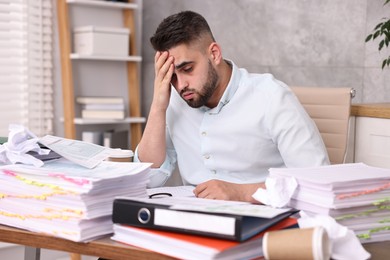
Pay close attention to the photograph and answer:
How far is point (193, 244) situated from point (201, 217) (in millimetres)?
47

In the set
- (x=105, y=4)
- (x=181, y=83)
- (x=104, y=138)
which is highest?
(x=105, y=4)

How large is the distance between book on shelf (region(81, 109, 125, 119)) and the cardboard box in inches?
15.1

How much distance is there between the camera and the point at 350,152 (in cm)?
265

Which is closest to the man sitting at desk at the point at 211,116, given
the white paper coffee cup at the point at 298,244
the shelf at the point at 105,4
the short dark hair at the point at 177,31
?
the short dark hair at the point at 177,31

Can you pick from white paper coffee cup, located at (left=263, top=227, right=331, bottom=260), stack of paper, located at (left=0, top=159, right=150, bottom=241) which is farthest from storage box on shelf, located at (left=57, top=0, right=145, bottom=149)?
white paper coffee cup, located at (left=263, top=227, right=331, bottom=260)

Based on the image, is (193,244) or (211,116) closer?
(193,244)

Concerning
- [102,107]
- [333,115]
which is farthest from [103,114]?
[333,115]

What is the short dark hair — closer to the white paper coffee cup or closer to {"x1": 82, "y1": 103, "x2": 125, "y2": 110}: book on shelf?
the white paper coffee cup

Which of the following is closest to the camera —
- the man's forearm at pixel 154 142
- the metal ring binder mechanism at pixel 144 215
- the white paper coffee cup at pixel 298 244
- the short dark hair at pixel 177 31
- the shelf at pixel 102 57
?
the white paper coffee cup at pixel 298 244

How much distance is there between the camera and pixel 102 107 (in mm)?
4203

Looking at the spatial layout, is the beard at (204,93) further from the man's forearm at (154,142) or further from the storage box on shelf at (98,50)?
the storage box on shelf at (98,50)

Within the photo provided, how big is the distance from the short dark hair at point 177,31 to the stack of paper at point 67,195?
0.76 meters

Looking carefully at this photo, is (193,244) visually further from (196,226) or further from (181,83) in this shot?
(181,83)

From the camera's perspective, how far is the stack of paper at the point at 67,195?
45.5 inches
